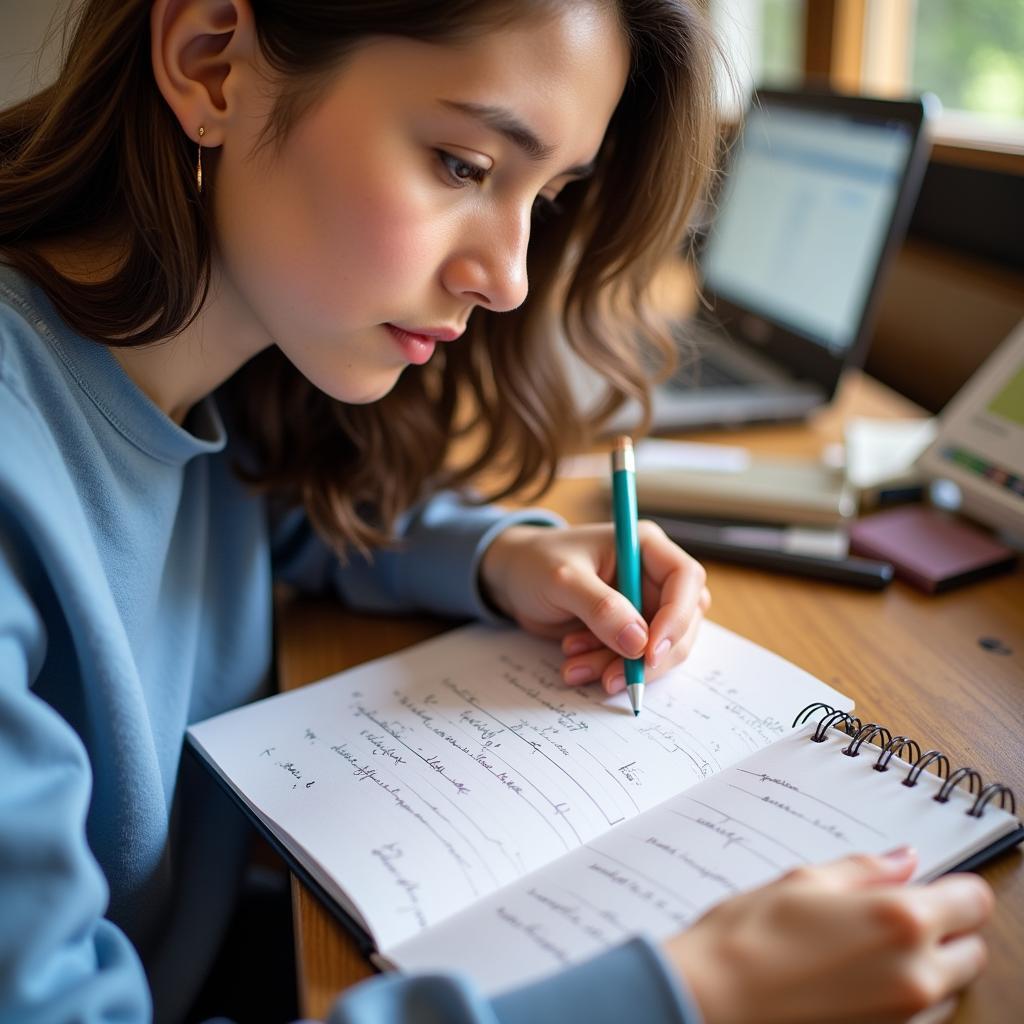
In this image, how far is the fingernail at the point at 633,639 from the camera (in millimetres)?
690

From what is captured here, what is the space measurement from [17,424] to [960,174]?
1185mm

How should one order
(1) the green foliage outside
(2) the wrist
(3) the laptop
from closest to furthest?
(2) the wrist
(3) the laptop
(1) the green foliage outside

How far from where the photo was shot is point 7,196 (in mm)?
693

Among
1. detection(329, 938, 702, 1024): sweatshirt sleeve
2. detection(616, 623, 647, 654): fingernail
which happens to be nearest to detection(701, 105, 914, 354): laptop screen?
detection(616, 623, 647, 654): fingernail

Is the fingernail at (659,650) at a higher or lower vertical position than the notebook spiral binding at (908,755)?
lower

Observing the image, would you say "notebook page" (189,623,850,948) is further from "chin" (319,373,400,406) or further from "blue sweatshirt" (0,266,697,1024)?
"chin" (319,373,400,406)

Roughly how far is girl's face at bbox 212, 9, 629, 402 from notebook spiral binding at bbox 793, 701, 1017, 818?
353mm

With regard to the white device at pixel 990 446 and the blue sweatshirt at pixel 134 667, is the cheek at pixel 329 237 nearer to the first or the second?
the blue sweatshirt at pixel 134 667

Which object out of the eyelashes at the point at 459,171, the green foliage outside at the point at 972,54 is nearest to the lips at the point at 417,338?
the eyelashes at the point at 459,171

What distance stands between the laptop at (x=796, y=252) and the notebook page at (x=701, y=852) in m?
0.56

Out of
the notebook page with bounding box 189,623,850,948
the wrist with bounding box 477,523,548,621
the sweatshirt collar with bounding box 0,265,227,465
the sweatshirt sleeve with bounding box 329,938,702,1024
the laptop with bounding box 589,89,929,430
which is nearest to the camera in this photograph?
the sweatshirt sleeve with bounding box 329,938,702,1024

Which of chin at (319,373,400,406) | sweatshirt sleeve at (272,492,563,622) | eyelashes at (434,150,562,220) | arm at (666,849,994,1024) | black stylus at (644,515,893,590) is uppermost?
→ eyelashes at (434,150,562,220)

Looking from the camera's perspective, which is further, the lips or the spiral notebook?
the lips

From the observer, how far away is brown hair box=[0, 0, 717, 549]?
2.13 ft
